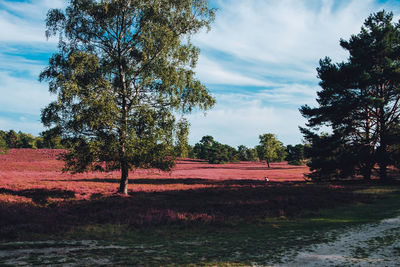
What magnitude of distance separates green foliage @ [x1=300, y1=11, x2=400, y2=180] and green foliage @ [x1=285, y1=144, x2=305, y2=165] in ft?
282

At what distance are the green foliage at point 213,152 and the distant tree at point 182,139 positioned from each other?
91192 mm

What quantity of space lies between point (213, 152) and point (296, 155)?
45270 millimetres

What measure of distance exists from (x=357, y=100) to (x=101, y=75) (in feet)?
91.1

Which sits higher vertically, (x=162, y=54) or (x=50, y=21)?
(x=50, y=21)

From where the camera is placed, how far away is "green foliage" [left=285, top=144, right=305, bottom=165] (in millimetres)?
116137

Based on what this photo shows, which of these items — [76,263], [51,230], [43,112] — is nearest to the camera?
[76,263]

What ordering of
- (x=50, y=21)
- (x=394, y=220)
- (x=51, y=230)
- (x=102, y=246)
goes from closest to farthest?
(x=102, y=246)
(x=51, y=230)
(x=394, y=220)
(x=50, y=21)

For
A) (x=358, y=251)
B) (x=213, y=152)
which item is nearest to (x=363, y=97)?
(x=358, y=251)

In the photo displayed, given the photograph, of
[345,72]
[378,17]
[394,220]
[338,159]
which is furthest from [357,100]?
[394,220]

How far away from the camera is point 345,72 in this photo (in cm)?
2938

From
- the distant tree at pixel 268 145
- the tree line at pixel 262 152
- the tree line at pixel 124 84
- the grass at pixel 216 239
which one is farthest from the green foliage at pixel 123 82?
the distant tree at pixel 268 145

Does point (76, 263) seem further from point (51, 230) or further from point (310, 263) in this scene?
point (310, 263)

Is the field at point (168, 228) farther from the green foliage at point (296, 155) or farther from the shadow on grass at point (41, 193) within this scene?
the green foliage at point (296, 155)

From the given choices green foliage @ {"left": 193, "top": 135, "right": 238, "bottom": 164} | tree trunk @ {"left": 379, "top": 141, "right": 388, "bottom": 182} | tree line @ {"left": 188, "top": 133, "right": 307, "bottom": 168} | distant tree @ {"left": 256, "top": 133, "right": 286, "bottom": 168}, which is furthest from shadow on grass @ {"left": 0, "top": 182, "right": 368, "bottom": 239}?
green foliage @ {"left": 193, "top": 135, "right": 238, "bottom": 164}
